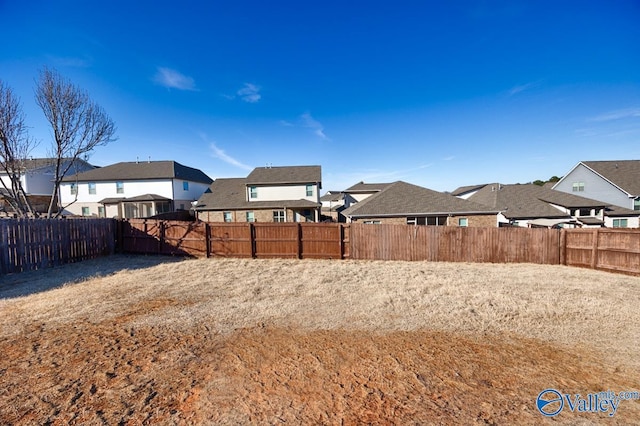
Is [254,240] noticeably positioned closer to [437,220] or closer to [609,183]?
[437,220]

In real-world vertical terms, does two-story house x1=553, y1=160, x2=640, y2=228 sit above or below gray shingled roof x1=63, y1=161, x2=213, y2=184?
below

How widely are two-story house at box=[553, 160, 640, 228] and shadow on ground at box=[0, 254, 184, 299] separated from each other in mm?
40089

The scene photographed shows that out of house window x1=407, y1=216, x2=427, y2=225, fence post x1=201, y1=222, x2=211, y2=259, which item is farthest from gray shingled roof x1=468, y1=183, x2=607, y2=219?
fence post x1=201, y1=222, x2=211, y2=259

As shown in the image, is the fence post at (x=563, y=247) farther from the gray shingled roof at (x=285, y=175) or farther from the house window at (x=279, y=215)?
the house window at (x=279, y=215)

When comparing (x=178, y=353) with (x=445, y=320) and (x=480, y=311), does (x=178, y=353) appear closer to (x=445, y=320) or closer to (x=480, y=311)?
(x=445, y=320)

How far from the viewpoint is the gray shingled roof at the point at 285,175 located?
26.5 meters

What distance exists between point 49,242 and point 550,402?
15306 millimetres

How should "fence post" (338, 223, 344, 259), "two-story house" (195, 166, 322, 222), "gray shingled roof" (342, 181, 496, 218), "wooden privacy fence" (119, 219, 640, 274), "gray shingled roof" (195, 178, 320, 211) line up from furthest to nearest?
"two-story house" (195, 166, 322, 222) < "gray shingled roof" (195, 178, 320, 211) < "gray shingled roof" (342, 181, 496, 218) < "fence post" (338, 223, 344, 259) < "wooden privacy fence" (119, 219, 640, 274)

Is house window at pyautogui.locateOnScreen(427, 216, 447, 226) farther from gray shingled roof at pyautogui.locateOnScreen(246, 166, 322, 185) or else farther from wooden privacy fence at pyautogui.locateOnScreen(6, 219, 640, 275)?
gray shingled roof at pyautogui.locateOnScreen(246, 166, 322, 185)

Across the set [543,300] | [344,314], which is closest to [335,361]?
[344,314]

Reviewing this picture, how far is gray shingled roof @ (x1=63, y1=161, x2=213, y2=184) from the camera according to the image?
100 ft

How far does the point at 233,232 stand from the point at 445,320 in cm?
985

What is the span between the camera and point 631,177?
29562mm

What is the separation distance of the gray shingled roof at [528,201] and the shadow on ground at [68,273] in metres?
26.2
